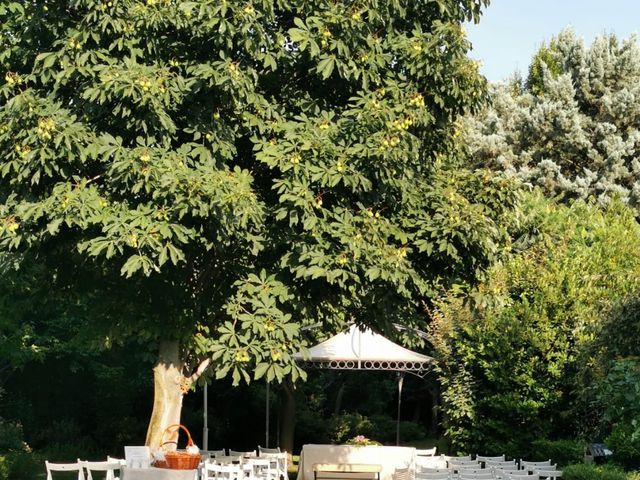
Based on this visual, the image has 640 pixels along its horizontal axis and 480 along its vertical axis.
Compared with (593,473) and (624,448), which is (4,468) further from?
(624,448)

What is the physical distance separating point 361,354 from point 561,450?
4526mm

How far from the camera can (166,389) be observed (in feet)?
54.3

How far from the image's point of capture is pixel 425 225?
1484cm

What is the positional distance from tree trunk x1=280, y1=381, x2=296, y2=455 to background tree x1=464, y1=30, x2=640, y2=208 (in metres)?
11.2

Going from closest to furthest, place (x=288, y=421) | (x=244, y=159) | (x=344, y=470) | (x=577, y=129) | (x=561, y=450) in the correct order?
(x=244, y=159) → (x=561, y=450) → (x=344, y=470) → (x=288, y=421) → (x=577, y=129)

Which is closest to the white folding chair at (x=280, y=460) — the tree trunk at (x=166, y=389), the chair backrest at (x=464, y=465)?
the tree trunk at (x=166, y=389)

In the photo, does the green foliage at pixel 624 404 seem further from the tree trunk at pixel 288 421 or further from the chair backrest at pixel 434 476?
the tree trunk at pixel 288 421

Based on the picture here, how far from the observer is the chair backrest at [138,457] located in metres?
15.6

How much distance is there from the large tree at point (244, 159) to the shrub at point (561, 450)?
17.5 ft

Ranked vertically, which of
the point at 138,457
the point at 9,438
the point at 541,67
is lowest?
the point at 138,457

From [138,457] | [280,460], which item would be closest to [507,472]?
[280,460]

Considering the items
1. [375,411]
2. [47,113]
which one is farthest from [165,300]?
[375,411]

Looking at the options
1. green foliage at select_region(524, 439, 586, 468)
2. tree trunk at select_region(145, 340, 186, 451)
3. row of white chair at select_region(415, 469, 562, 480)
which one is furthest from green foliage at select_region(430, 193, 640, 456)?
tree trunk at select_region(145, 340, 186, 451)

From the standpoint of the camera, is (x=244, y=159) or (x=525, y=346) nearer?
(x=244, y=159)
